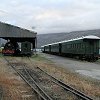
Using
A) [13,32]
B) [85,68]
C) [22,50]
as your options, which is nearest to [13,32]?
[13,32]

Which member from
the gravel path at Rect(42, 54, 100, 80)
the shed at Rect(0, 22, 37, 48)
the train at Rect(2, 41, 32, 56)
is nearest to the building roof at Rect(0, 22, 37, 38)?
the shed at Rect(0, 22, 37, 48)

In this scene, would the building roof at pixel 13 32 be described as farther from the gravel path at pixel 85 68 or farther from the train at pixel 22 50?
the gravel path at pixel 85 68

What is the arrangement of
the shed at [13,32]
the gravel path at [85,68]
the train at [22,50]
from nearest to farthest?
the gravel path at [85,68] → the train at [22,50] → the shed at [13,32]

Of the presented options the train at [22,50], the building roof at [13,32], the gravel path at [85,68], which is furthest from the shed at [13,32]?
the gravel path at [85,68]

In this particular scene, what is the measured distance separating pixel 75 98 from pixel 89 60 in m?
28.9

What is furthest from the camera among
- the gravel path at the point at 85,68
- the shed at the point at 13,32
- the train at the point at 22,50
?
the shed at the point at 13,32

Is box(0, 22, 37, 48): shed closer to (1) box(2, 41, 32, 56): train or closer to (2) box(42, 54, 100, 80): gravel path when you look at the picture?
(1) box(2, 41, 32, 56): train

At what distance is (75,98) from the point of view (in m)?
11.5

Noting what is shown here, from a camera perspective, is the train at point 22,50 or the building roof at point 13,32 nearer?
the train at point 22,50

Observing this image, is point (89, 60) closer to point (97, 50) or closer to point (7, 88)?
point (97, 50)

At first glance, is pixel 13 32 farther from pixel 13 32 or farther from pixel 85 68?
pixel 85 68

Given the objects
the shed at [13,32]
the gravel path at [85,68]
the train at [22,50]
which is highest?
the shed at [13,32]

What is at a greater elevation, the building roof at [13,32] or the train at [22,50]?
the building roof at [13,32]

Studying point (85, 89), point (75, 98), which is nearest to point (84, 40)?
point (85, 89)
